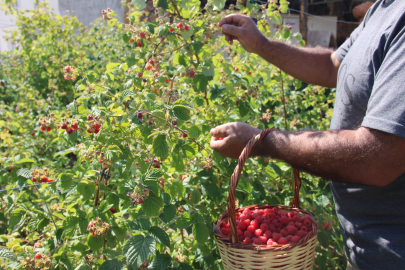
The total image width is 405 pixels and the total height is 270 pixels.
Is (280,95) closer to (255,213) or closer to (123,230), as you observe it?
(255,213)

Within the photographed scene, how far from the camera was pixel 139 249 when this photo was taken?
1.12m

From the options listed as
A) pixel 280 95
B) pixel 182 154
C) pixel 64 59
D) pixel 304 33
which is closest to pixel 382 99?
pixel 182 154

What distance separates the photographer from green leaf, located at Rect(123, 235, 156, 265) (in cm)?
110

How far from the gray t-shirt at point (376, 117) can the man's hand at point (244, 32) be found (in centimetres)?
60

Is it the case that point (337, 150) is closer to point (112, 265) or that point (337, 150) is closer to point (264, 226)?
point (264, 226)

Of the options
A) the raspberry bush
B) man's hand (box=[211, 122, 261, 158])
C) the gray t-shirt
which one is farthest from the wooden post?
man's hand (box=[211, 122, 261, 158])

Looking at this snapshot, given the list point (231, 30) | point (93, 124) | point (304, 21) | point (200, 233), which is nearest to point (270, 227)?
point (200, 233)

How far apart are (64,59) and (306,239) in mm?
3760

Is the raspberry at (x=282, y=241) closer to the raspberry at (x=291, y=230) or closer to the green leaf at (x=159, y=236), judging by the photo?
the raspberry at (x=291, y=230)

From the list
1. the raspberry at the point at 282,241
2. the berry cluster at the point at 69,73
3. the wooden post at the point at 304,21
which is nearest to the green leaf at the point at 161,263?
the raspberry at the point at 282,241

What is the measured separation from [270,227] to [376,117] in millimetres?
538

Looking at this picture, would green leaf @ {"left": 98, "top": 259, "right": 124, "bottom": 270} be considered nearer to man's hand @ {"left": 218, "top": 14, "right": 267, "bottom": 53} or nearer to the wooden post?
man's hand @ {"left": 218, "top": 14, "right": 267, "bottom": 53}

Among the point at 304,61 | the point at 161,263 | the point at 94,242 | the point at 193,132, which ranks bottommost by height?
the point at 161,263

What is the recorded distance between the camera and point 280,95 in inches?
98.3
